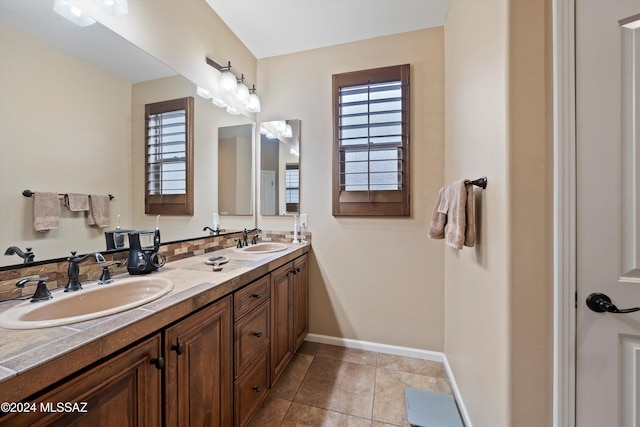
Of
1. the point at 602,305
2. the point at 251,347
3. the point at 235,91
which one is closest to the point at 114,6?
the point at 235,91

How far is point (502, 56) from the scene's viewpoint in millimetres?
989

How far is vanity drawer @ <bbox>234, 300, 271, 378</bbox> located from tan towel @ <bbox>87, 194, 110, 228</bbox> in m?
0.84

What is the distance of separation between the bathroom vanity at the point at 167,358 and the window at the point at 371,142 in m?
0.93

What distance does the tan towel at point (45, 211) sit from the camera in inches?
39.3

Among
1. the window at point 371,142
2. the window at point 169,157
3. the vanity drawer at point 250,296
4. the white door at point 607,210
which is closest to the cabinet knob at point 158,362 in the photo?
the vanity drawer at point 250,296

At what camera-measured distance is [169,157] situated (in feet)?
5.24

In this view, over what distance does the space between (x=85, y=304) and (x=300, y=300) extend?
143 centimetres

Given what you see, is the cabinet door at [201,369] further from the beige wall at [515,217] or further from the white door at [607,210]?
the white door at [607,210]

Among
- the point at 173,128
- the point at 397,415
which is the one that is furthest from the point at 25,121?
the point at 397,415

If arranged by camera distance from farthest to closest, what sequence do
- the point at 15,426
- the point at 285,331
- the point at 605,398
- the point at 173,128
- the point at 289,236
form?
the point at 289,236
the point at 285,331
the point at 173,128
the point at 605,398
the point at 15,426

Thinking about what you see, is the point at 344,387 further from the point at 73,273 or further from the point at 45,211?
the point at 45,211

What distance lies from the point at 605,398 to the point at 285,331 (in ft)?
5.27

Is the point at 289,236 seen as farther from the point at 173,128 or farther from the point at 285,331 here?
the point at 173,128

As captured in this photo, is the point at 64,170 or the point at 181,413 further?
the point at 64,170
